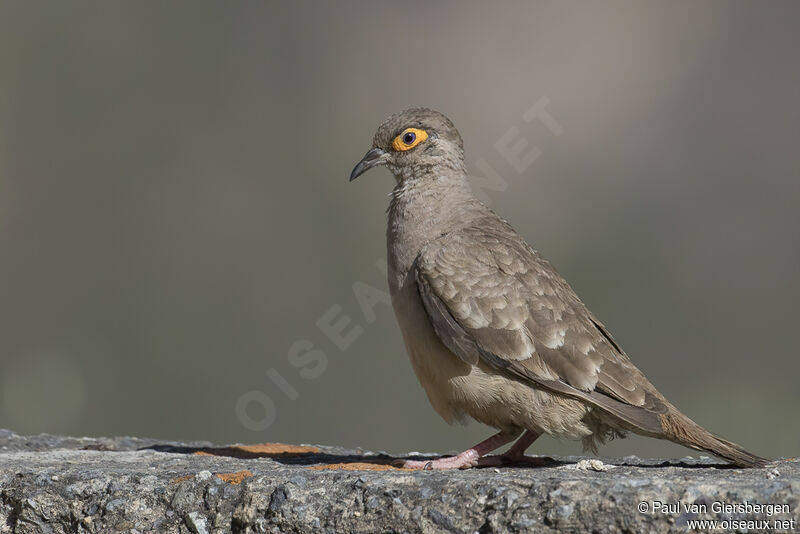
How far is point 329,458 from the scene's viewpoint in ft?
23.3

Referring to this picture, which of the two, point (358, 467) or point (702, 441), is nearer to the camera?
point (702, 441)

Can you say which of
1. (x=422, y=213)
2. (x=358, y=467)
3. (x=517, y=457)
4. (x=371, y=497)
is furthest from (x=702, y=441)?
(x=422, y=213)

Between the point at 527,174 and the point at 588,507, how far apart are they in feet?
47.2

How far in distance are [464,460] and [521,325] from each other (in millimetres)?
807

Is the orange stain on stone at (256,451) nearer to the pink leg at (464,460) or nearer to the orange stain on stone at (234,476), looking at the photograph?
the pink leg at (464,460)

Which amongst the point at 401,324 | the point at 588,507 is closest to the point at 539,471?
the point at 588,507

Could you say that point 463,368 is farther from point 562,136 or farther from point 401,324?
point 562,136

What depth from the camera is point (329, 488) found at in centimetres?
541

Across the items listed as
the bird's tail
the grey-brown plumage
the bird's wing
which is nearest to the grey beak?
the grey-brown plumage

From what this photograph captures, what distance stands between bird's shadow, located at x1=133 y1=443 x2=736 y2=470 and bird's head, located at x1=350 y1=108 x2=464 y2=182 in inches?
70.3

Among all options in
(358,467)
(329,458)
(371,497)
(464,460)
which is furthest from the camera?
(329,458)

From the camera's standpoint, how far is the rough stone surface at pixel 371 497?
4.89 metres

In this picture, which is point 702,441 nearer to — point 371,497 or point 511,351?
point 511,351

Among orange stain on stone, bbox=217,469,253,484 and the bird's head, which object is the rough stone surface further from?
the bird's head
